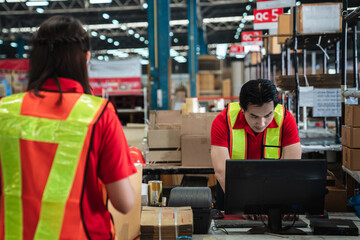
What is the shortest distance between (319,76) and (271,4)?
109cm

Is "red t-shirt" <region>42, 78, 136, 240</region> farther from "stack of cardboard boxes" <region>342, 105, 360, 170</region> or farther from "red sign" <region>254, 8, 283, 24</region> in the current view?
"red sign" <region>254, 8, 283, 24</region>

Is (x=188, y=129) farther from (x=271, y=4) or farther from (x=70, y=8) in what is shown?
(x=70, y=8)

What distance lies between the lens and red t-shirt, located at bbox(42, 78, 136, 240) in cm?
148

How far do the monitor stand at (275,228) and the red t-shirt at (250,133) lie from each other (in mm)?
644

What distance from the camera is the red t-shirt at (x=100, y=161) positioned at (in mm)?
1476

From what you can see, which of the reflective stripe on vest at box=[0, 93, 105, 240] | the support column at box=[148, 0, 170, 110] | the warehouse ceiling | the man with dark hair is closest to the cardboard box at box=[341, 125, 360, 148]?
the man with dark hair

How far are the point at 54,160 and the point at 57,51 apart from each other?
0.39 m

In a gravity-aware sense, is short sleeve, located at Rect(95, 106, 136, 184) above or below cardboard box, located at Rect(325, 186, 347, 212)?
above

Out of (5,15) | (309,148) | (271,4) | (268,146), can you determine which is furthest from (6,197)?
(5,15)

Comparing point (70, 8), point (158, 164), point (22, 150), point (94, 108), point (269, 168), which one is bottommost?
point (158, 164)

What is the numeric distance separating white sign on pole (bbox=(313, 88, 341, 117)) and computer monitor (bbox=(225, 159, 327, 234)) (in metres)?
2.79

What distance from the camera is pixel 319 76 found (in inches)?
208

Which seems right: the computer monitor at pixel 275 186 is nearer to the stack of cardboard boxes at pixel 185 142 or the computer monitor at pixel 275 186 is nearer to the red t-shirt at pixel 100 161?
the red t-shirt at pixel 100 161

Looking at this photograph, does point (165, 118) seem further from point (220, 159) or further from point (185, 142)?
point (220, 159)
